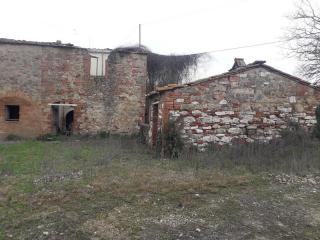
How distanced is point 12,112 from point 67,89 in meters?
2.86

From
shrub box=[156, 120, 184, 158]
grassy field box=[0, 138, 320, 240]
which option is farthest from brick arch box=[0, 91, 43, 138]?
shrub box=[156, 120, 184, 158]

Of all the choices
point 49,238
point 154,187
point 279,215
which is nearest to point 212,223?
point 279,215

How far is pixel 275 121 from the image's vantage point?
454 inches

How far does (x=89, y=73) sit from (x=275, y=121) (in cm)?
926

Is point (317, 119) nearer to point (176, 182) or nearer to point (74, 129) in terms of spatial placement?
point (176, 182)

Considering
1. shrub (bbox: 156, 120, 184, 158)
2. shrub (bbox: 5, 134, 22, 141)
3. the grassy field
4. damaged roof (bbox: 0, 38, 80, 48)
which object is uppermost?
damaged roof (bbox: 0, 38, 80, 48)

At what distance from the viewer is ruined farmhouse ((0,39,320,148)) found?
11.3m

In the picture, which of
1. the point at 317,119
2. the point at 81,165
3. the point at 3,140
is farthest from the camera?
the point at 3,140

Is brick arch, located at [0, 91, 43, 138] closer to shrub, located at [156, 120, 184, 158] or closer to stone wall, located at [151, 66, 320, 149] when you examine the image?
stone wall, located at [151, 66, 320, 149]

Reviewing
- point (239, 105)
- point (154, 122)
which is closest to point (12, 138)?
point (154, 122)

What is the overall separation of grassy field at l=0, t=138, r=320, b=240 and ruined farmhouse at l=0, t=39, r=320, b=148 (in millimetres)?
2965

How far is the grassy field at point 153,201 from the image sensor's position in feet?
16.0

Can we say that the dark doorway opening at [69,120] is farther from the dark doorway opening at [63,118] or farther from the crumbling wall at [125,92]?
the crumbling wall at [125,92]

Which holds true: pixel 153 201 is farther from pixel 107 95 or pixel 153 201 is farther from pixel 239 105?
pixel 107 95
